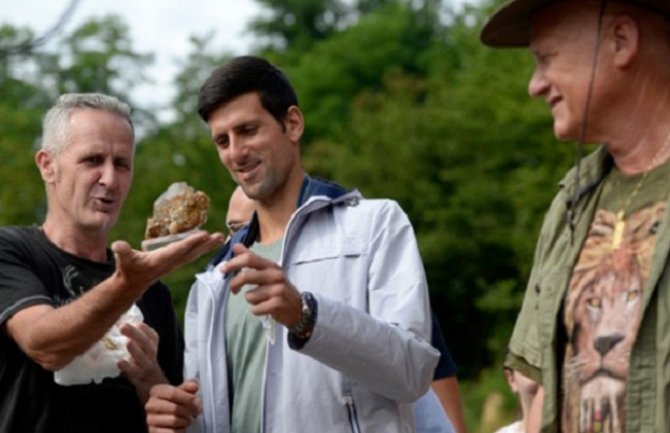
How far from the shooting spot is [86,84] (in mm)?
53000

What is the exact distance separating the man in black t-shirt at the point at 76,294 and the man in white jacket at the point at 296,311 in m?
0.20

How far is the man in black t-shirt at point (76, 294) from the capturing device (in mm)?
5691

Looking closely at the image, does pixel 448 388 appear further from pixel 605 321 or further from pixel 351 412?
pixel 605 321

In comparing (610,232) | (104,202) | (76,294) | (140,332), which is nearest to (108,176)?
(104,202)

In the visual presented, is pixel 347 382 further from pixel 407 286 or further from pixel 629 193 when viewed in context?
pixel 629 193

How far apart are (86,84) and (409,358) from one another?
48.1 meters

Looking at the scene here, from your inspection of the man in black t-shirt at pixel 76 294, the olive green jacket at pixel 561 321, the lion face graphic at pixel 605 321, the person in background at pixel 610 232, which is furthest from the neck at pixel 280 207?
the lion face graphic at pixel 605 321

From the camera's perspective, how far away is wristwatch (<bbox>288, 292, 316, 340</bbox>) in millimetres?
5395

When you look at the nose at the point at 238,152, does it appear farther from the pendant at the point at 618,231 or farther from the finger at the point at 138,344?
the pendant at the point at 618,231

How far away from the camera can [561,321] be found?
465 cm

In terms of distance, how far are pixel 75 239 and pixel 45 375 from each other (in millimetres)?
477

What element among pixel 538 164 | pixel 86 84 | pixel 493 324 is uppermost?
pixel 86 84

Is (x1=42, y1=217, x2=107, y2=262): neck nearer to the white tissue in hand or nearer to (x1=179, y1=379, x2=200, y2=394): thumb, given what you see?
the white tissue in hand

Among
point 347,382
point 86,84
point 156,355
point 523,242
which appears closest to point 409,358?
point 347,382
